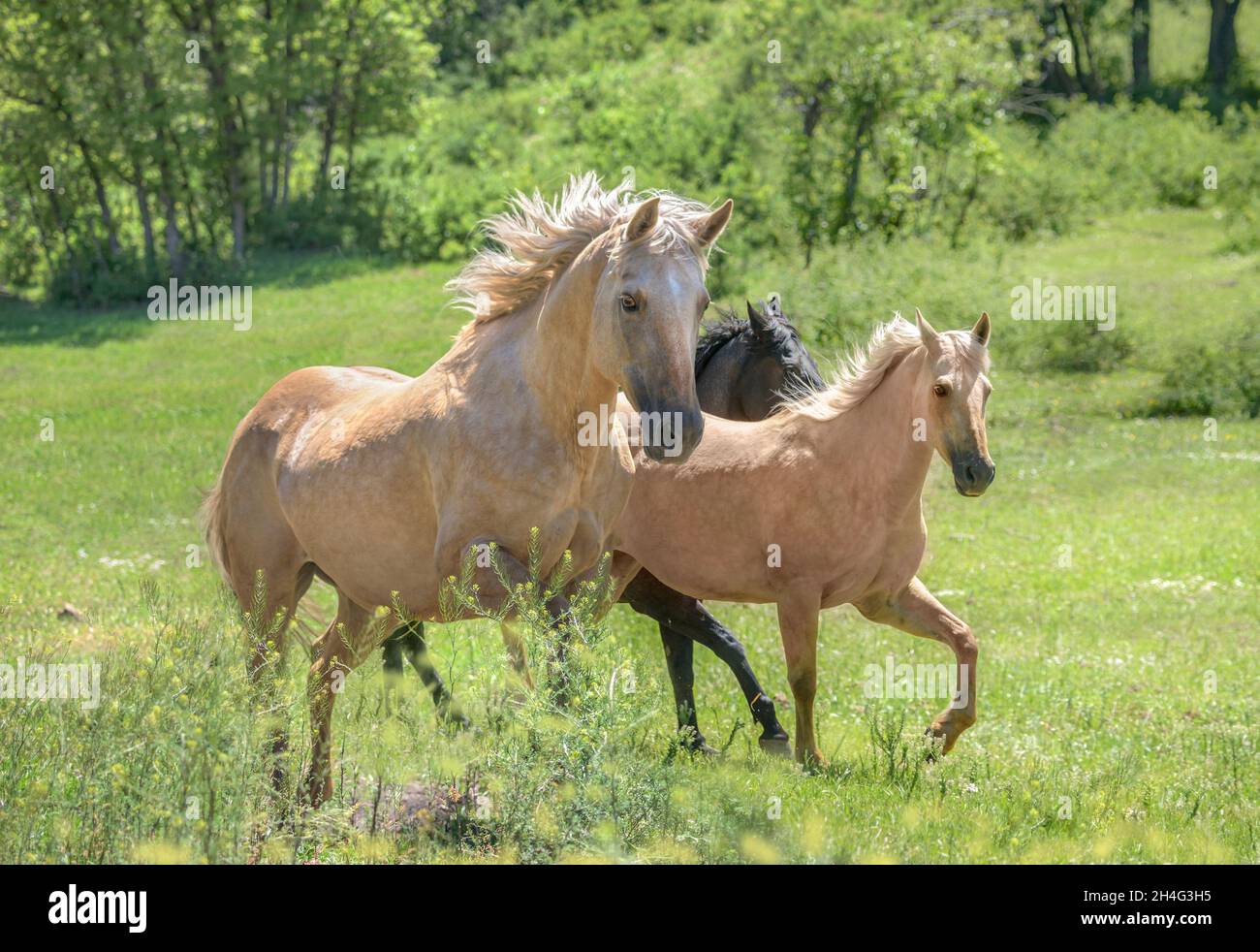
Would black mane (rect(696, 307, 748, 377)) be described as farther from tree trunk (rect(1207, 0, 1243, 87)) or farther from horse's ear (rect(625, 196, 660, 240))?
tree trunk (rect(1207, 0, 1243, 87))

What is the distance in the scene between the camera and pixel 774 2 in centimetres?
3206

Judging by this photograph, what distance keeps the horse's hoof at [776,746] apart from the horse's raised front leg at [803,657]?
0.40 ft

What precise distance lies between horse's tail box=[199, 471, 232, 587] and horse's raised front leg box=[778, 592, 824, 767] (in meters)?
2.95

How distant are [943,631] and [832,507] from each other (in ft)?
2.96

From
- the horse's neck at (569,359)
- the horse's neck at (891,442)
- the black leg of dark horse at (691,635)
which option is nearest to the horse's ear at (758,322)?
the horse's neck at (891,442)

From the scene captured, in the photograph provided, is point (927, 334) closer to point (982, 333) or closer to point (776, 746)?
point (982, 333)

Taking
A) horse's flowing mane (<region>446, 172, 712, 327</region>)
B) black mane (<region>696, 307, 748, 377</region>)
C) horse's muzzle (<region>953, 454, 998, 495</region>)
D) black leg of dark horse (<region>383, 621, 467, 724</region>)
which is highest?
horse's flowing mane (<region>446, 172, 712, 327</region>)

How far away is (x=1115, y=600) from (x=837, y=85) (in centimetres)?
1977

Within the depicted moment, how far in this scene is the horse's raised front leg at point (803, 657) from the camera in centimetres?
773

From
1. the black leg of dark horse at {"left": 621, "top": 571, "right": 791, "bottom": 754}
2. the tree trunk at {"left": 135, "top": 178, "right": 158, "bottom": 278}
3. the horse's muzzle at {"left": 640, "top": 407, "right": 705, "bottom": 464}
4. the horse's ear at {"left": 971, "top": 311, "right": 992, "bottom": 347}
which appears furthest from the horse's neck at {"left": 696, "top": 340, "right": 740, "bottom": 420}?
the tree trunk at {"left": 135, "top": 178, "right": 158, "bottom": 278}

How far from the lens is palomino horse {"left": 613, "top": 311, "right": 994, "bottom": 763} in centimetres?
762

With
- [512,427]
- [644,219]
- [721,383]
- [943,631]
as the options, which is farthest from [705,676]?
[644,219]
